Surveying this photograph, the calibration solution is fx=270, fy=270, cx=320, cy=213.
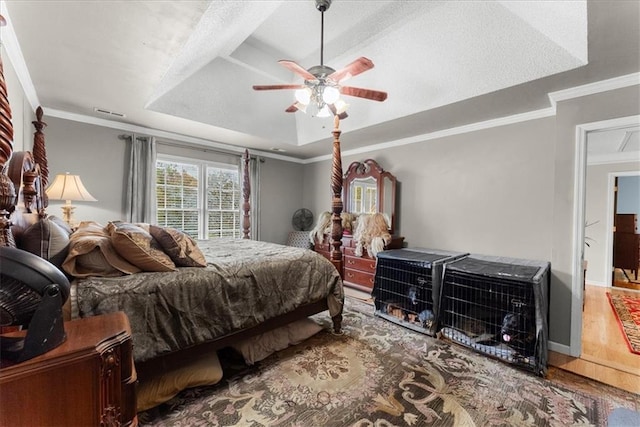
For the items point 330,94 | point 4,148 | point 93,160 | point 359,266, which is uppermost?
point 330,94

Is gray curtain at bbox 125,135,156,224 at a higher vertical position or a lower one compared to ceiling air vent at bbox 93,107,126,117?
lower

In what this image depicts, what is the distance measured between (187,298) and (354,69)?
6.86ft

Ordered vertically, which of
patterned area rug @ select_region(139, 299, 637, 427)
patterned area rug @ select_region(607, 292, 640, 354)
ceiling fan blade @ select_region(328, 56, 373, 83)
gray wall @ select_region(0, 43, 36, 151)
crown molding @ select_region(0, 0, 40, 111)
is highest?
crown molding @ select_region(0, 0, 40, 111)

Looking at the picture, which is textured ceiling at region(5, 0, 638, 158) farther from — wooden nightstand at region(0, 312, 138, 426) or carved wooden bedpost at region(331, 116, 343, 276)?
wooden nightstand at region(0, 312, 138, 426)

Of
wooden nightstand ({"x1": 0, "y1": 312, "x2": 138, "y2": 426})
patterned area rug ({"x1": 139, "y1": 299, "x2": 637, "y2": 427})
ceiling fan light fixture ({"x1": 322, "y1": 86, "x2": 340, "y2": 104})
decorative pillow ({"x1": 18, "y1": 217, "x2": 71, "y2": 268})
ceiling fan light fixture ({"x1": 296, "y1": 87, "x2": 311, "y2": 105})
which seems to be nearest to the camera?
wooden nightstand ({"x1": 0, "y1": 312, "x2": 138, "y2": 426})

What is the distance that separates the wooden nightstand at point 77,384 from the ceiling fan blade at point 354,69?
216 centimetres

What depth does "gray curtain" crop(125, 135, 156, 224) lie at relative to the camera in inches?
149

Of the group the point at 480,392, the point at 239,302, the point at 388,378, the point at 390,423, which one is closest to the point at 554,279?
the point at 480,392

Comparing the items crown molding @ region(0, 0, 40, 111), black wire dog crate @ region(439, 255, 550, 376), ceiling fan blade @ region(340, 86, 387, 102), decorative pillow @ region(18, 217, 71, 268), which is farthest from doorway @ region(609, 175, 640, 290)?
crown molding @ region(0, 0, 40, 111)

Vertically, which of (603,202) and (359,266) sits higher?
(603,202)

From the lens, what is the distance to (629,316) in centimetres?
332

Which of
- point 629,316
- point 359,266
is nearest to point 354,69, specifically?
point 359,266

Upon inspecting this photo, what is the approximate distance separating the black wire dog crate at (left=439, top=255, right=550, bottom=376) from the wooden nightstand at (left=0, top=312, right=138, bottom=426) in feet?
8.46

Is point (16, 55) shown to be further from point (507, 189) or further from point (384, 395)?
point (507, 189)
